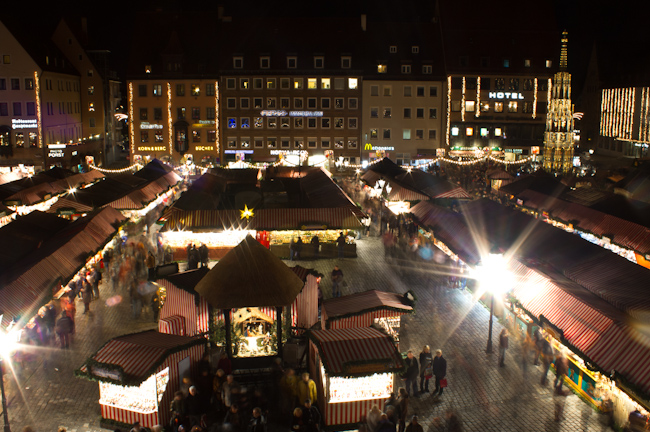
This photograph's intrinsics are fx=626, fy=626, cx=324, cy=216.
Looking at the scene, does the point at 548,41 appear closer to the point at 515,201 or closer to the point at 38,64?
the point at 515,201

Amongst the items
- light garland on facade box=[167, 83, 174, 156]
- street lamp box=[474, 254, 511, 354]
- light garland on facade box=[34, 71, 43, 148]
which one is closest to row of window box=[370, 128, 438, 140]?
light garland on facade box=[167, 83, 174, 156]

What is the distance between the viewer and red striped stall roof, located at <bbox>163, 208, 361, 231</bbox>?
26422mm

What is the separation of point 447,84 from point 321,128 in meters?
13.0

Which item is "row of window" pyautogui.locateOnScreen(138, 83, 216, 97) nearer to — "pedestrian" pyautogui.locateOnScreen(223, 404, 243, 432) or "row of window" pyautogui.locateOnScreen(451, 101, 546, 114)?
"row of window" pyautogui.locateOnScreen(451, 101, 546, 114)

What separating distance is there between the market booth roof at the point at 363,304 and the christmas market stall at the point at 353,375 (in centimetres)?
231

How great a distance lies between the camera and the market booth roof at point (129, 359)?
12.1 meters

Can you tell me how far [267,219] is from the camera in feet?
88.1

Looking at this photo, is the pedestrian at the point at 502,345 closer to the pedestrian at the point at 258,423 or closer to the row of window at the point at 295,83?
the pedestrian at the point at 258,423

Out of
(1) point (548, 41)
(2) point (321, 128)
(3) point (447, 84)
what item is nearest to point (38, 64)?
(2) point (321, 128)

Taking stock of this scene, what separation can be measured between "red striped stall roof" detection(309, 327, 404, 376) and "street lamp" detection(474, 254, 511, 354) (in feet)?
13.9

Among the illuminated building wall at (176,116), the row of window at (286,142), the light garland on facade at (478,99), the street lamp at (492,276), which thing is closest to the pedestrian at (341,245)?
the street lamp at (492,276)

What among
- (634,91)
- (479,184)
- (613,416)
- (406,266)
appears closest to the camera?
(613,416)

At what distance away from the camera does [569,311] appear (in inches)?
589

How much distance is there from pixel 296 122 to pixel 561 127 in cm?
2499
